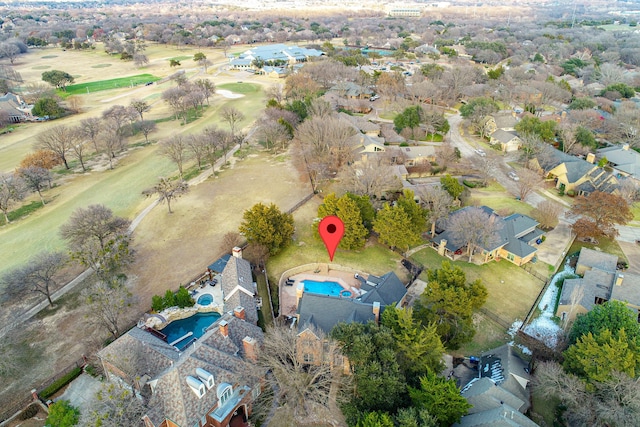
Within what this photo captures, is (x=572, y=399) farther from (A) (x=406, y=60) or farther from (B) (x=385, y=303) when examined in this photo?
(A) (x=406, y=60)

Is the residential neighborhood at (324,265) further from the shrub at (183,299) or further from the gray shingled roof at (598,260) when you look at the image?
the shrub at (183,299)

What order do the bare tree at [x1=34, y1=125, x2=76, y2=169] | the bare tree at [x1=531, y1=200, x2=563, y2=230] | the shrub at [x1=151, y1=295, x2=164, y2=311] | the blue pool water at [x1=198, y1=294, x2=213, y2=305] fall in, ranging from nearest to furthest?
the shrub at [x1=151, y1=295, x2=164, y2=311], the blue pool water at [x1=198, y1=294, x2=213, y2=305], the bare tree at [x1=531, y1=200, x2=563, y2=230], the bare tree at [x1=34, y1=125, x2=76, y2=169]

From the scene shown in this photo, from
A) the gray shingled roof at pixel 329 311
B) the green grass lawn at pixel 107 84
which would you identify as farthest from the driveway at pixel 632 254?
the green grass lawn at pixel 107 84

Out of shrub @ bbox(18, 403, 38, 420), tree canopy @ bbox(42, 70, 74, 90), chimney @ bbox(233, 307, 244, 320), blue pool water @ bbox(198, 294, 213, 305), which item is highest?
tree canopy @ bbox(42, 70, 74, 90)

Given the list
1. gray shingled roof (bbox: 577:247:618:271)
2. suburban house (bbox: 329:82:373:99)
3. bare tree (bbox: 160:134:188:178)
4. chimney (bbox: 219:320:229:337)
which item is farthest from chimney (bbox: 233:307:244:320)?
suburban house (bbox: 329:82:373:99)

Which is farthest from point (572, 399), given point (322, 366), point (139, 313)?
point (139, 313)

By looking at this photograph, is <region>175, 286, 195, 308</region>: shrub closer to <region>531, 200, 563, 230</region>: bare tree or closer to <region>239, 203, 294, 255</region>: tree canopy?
<region>239, 203, 294, 255</region>: tree canopy
